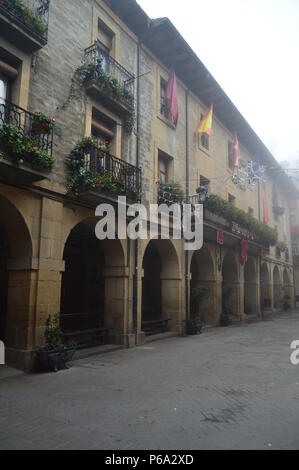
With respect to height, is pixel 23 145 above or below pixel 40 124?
below

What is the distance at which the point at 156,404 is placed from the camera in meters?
5.57

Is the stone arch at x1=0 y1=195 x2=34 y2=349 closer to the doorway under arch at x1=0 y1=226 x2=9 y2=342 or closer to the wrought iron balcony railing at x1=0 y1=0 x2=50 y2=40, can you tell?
the doorway under arch at x1=0 y1=226 x2=9 y2=342

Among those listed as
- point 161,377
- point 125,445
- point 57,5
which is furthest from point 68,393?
point 57,5

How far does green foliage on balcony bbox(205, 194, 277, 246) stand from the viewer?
1598 centimetres

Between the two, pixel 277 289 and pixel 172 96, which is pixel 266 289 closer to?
pixel 277 289

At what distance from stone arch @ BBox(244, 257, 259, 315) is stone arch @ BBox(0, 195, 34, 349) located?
17064 mm

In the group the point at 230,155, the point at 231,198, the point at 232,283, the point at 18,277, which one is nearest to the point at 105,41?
the point at 18,277

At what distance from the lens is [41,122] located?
809cm

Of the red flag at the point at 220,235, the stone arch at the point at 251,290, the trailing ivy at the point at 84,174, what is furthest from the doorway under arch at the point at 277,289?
the trailing ivy at the point at 84,174

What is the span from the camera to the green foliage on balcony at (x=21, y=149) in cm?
720

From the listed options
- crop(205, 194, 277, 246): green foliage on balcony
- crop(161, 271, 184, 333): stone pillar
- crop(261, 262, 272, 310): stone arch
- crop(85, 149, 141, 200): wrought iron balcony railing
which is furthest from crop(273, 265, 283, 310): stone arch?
crop(85, 149, 141, 200): wrought iron balcony railing

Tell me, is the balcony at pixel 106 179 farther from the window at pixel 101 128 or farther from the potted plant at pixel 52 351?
the potted plant at pixel 52 351

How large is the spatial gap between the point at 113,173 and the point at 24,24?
162 inches

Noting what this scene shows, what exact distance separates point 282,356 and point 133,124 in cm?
826
